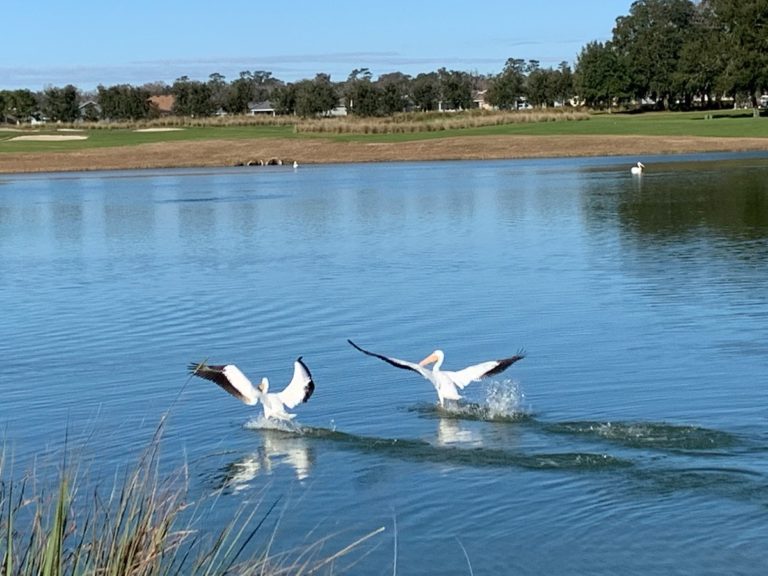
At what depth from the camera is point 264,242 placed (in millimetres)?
34344

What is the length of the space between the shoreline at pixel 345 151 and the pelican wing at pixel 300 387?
62.6 m

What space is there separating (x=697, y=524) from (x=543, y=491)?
1.41 m

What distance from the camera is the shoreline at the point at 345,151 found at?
76312mm

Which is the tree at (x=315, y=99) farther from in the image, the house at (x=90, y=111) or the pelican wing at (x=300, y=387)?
the pelican wing at (x=300, y=387)

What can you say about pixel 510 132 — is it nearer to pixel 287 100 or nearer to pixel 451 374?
pixel 287 100

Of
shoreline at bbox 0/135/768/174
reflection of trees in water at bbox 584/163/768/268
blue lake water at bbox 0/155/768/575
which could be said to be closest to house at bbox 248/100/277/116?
shoreline at bbox 0/135/768/174

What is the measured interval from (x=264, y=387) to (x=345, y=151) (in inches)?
2807

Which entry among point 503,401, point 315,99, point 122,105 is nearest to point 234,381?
point 503,401

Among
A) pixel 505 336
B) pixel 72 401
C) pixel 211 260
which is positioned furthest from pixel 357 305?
pixel 211 260

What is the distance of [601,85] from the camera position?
126812mm

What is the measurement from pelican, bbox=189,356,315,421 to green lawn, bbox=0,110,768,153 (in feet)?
228

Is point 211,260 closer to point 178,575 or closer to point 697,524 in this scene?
point 697,524

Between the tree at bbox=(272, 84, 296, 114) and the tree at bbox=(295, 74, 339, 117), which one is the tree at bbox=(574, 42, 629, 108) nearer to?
the tree at bbox=(295, 74, 339, 117)

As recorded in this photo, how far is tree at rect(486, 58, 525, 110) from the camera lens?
147m
